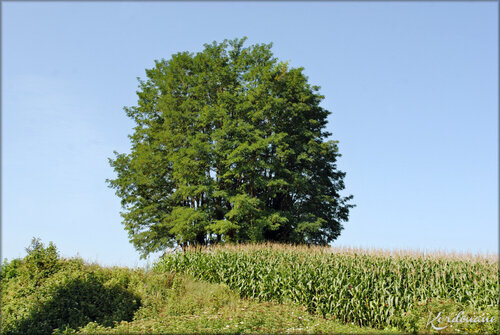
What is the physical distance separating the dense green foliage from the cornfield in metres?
0.67

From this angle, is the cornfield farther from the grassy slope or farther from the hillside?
the grassy slope

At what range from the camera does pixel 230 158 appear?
21.7 m

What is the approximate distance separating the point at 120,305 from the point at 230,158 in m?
10.9

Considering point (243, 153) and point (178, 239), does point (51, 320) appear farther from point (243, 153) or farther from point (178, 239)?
point (243, 153)

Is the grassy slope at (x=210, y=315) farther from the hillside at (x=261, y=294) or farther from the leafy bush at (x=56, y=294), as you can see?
the leafy bush at (x=56, y=294)

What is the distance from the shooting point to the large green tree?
2191cm

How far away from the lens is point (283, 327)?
982cm

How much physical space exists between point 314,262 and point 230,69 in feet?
52.9

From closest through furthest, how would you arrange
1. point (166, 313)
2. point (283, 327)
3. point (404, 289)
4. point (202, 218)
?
1. point (283, 327)
2. point (404, 289)
3. point (166, 313)
4. point (202, 218)

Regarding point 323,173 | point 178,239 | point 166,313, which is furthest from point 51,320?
point 323,173

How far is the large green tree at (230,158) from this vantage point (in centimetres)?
2191

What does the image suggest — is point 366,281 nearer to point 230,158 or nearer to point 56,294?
point 56,294

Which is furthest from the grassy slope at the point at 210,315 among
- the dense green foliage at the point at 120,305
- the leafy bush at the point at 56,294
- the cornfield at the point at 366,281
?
the leafy bush at the point at 56,294

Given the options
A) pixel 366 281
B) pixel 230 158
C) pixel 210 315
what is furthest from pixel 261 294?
pixel 230 158
